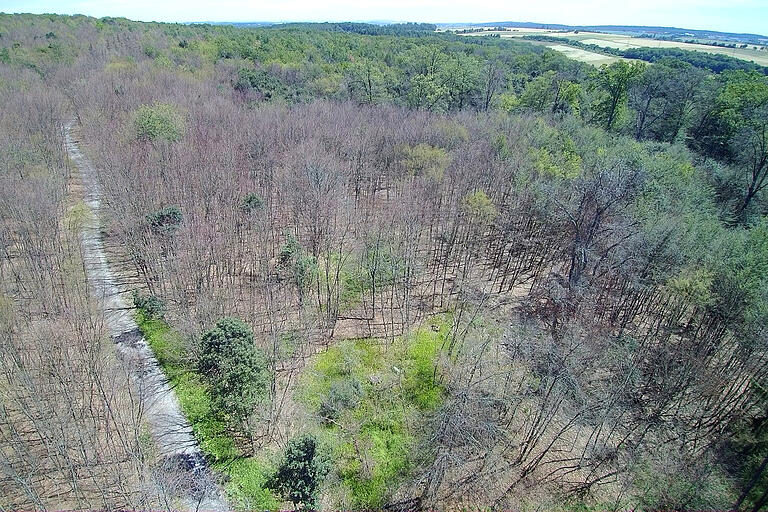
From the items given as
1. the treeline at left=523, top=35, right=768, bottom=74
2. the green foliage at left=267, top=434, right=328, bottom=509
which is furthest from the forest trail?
the treeline at left=523, top=35, right=768, bottom=74

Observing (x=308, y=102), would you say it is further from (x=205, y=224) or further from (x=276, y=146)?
(x=205, y=224)

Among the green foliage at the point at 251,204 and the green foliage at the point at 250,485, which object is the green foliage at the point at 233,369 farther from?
the green foliage at the point at 251,204

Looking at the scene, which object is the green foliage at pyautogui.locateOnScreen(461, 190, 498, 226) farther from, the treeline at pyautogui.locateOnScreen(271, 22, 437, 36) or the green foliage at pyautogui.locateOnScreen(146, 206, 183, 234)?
the treeline at pyautogui.locateOnScreen(271, 22, 437, 36)

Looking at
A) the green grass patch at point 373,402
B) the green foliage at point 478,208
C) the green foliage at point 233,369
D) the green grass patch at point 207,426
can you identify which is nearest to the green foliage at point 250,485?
the green grass patch at point 207,426

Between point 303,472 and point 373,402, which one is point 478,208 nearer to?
point 373,402

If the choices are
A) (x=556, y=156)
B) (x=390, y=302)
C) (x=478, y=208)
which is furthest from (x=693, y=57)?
(x=390, y=302)

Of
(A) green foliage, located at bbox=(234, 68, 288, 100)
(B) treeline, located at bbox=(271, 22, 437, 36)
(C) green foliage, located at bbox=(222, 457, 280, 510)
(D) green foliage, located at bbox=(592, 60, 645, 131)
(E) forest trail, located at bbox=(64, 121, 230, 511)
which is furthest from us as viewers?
(B) treeline, located at bbox=(271, 22, 437, 36)

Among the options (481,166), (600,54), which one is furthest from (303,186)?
(600,54)
